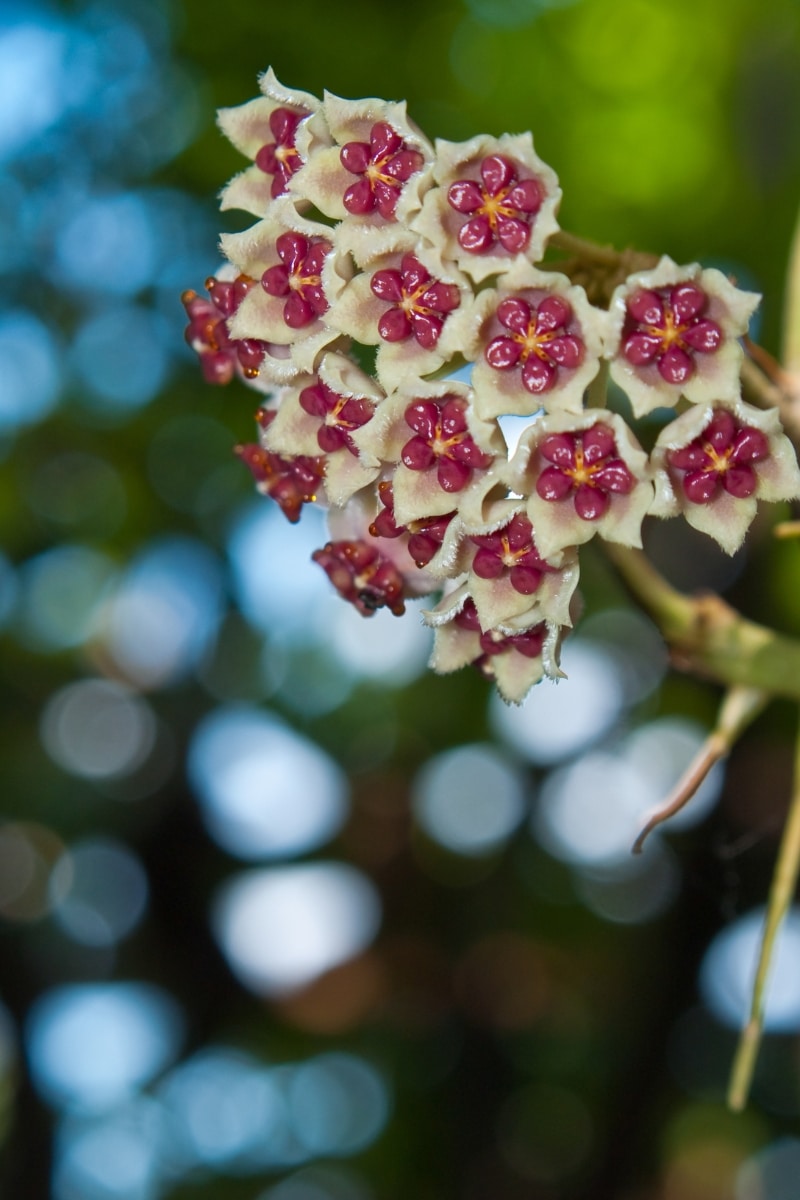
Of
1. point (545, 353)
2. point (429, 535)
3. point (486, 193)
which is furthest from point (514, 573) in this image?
point (486, 193)

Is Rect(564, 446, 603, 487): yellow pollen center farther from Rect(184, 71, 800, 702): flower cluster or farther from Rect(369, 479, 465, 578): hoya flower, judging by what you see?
Rect(369, 479, 465, 578): hoya flower

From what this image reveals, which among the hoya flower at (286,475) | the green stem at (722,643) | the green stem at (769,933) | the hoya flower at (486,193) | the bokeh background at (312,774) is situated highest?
the hoya flower at (486,193)

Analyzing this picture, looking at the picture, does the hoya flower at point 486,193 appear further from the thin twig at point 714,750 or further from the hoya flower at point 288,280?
the thin twig at point 714,750

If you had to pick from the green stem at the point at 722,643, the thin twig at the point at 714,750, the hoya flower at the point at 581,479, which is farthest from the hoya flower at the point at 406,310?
the thin twig at the point at 714,750

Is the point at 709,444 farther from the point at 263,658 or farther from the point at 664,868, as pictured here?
the point at 664,868

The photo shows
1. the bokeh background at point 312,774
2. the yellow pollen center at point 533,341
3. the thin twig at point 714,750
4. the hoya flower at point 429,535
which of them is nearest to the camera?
the yellow pollen center at point 533,341

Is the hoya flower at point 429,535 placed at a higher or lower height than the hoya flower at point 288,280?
lower

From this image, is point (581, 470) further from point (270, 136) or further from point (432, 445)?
point (270, 136)

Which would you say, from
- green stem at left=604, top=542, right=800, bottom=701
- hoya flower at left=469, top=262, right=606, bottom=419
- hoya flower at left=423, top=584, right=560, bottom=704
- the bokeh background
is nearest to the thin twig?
green stem at left=604, top=542, right=800, bottom=701
